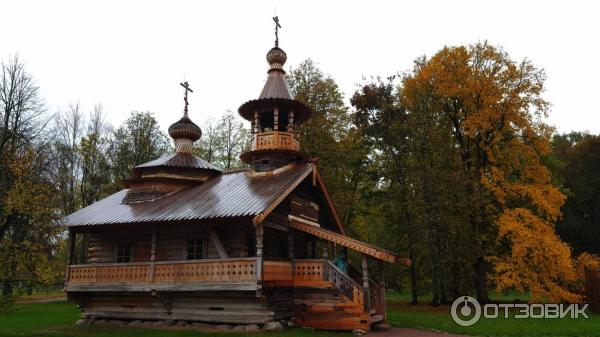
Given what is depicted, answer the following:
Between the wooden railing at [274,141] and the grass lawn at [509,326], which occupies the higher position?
the wooden railing at [274,141]

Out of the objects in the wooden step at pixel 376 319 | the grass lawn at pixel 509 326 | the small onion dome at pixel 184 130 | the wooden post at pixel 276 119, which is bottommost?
the grass lawn at pixel 509 326

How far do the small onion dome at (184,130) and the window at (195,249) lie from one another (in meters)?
7.45

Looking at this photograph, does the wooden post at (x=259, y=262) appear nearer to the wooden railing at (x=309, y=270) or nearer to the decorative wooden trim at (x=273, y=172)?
the wooden railing at (x=309, y=270)

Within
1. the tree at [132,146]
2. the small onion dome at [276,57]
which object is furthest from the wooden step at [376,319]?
the tree at [132,146]

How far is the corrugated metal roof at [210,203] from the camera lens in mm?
15596

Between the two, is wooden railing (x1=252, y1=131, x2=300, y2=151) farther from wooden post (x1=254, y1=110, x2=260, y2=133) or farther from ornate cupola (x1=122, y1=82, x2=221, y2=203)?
ornate cupola (x1=122, y1=82, x2=221, y2=203)

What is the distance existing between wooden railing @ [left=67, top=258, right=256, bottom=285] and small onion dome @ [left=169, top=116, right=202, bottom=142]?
26.9 ft

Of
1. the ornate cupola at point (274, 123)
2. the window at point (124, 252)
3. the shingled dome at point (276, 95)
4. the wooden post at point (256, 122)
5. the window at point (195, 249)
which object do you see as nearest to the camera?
the window at point (195, 249)

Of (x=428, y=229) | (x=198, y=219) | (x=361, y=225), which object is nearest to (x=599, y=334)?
(x=428, y=229)

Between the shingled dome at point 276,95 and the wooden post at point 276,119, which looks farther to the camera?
the shingled dome at point 276,95

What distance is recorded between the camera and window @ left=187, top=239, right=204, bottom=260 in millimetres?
18031

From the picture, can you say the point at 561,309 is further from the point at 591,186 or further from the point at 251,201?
the point at 591,186

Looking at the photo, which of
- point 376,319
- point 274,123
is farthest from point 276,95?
point 376,319

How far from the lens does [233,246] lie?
17.2 meters
